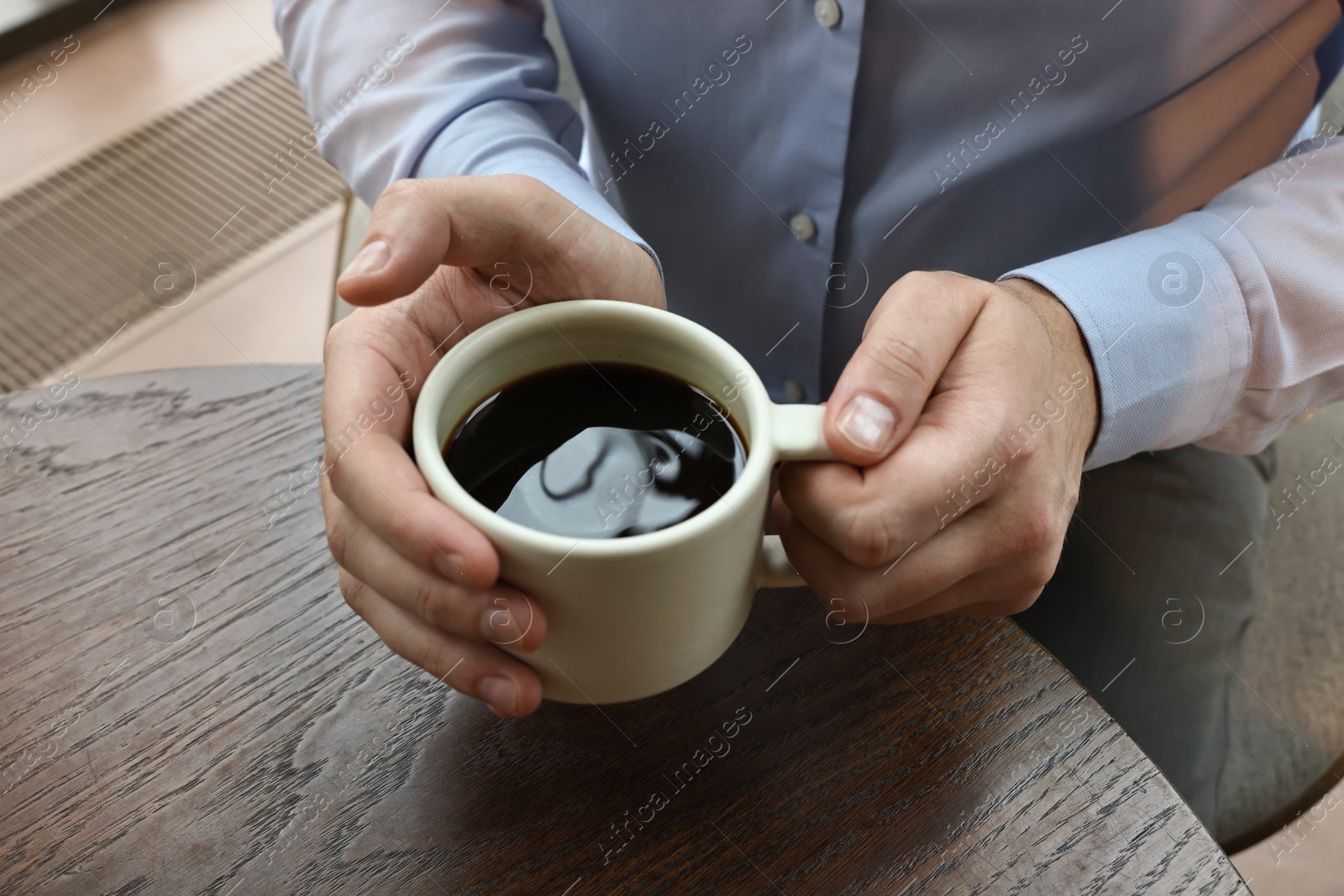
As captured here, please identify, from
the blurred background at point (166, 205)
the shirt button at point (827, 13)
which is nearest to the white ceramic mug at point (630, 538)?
the shirt button at point (827, 13)

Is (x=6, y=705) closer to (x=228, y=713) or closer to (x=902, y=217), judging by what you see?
(x=228, y=713)

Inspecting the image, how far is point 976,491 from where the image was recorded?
0.60m

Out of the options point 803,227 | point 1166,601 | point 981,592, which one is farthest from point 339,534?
point 1166,601

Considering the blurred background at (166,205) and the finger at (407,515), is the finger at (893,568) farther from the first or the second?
the blurred background at (166,205)

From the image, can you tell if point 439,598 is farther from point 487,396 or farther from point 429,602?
point 487,396

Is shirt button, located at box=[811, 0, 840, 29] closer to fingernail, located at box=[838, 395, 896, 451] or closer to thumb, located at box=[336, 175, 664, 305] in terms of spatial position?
thumb, located at box=[336, 175, 664, 305]

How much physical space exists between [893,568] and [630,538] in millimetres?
204

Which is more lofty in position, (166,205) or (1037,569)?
(1037,569)

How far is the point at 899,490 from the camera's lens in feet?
1.82

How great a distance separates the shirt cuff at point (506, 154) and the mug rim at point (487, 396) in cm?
26

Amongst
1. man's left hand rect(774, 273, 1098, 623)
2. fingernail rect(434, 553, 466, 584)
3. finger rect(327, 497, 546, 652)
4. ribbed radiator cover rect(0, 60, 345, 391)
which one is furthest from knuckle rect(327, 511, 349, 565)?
ribbed radiator cover rect(0, 60, 345, 391)

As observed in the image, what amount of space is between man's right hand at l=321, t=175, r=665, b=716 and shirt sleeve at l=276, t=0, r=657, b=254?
19cm

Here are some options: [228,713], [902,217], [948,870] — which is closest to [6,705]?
[228,713]

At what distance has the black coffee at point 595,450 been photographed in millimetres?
564
